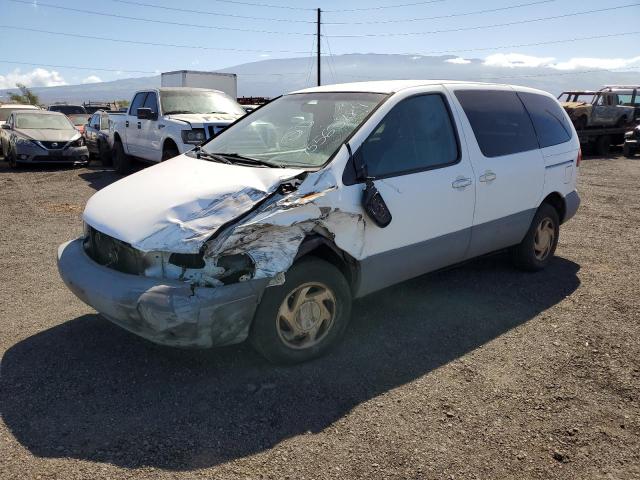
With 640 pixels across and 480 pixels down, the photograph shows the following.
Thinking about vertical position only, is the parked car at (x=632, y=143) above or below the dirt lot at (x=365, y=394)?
above

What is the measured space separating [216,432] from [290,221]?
122 cm

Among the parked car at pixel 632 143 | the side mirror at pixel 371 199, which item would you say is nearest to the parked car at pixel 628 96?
the parked car at pixel 632 143

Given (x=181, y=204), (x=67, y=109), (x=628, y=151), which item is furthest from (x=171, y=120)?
(x=67, y=109)

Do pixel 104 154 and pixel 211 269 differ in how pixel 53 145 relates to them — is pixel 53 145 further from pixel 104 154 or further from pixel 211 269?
pixel 211 269

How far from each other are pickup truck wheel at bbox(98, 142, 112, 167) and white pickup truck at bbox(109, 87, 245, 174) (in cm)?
246

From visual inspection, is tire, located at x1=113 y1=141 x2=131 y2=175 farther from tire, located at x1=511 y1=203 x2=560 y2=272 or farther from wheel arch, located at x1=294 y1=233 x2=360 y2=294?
wheel arch, located at x1=294 y1=233 x2=360 y2=294

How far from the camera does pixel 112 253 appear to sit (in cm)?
340

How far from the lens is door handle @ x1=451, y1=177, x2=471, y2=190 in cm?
408

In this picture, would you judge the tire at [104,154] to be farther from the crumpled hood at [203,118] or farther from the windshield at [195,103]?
the crumpled hood at [203,118]

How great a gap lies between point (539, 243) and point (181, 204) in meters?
3.69

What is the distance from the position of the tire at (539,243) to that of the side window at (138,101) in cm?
900

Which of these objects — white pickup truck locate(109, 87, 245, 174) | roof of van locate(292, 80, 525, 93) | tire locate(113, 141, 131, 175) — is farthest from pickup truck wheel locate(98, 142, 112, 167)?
roof of van locate(292, 80, 525, 93)

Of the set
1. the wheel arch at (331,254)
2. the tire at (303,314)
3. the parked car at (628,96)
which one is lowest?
the tire at (303,314)

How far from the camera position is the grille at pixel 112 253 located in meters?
3.20
